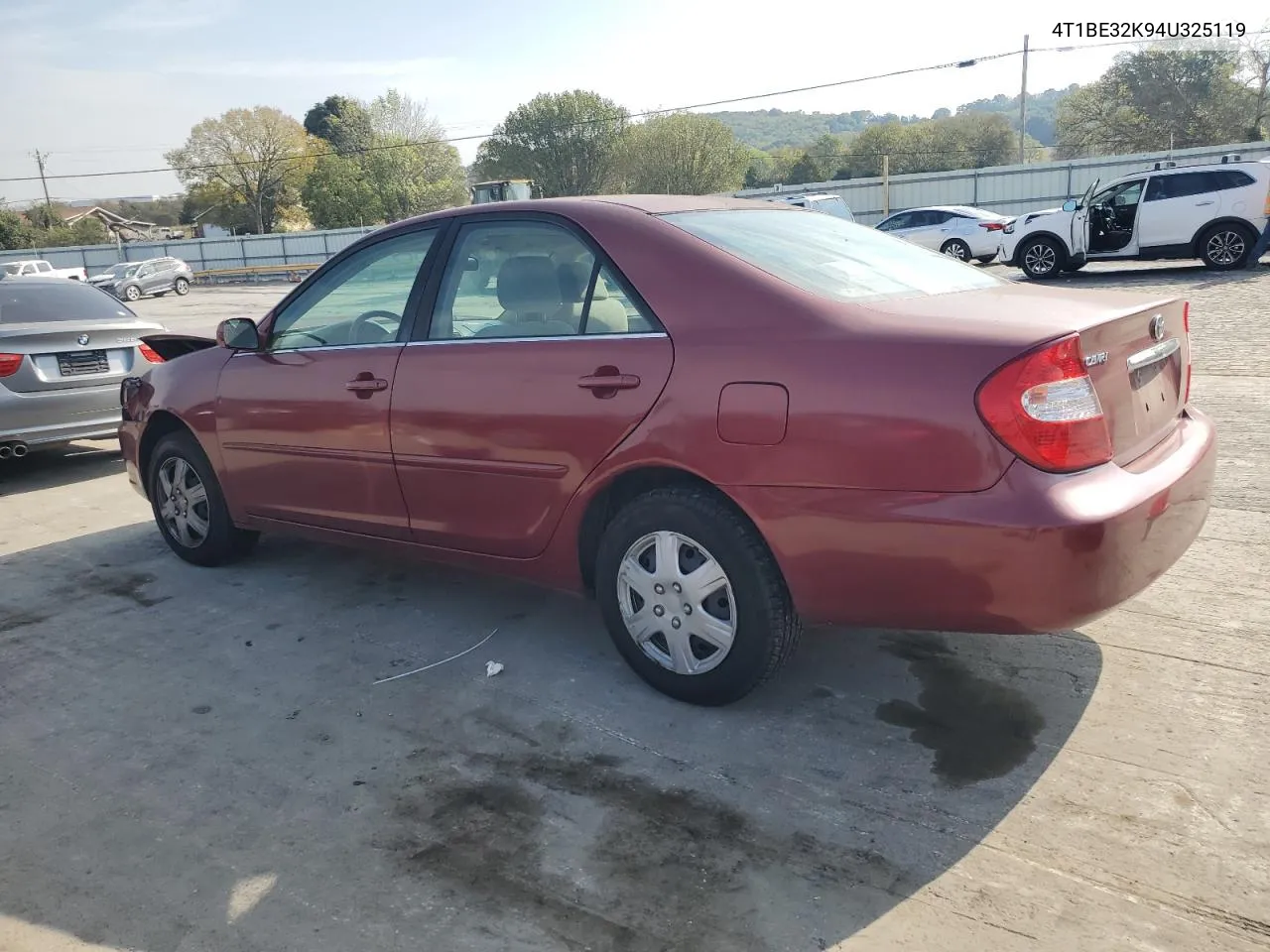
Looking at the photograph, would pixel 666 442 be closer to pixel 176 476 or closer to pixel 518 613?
pixel 518 613

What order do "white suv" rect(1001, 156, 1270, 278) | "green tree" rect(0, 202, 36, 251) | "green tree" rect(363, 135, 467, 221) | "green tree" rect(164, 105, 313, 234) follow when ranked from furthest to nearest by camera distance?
"green tree" rect(164, 105, 313, 234) < "green tree" rect(363, 135, 467, 221) < "green tree" rect(0, 202, 36, 251) < "white suv" rect(1001, 156, 1270, 278)

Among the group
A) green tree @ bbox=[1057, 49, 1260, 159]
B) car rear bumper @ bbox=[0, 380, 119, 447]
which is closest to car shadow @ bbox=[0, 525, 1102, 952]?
car rear bumper @ bbox=[0, 380, 119, 447]

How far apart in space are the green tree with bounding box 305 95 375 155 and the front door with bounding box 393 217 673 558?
3105 inches

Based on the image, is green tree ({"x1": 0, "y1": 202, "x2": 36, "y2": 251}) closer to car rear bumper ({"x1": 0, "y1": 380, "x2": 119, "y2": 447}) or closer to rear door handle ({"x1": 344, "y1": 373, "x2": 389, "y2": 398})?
car rear bumper ({"x1": 0, "y1": 380, "x2": 119, "y2": 447})

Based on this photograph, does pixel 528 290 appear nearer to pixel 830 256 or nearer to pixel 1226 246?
pixel 830 256

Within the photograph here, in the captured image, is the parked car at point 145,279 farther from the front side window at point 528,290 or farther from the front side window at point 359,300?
the front side window at point 528,290

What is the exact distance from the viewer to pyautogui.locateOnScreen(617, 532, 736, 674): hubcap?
10.3ft

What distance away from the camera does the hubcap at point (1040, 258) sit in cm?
1748

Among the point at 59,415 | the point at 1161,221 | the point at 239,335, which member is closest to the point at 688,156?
the point at 1161,221

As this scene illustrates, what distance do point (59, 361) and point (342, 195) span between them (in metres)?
69.0

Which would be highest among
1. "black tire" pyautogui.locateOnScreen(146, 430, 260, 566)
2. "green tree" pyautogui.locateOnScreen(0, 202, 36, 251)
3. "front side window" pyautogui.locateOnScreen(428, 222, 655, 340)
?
"green tree" pyautogui.locateOnScreen(0, 202, 36, 251)

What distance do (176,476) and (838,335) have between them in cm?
370

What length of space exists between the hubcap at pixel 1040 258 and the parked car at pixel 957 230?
4603 mm

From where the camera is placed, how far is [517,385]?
11.4ft
